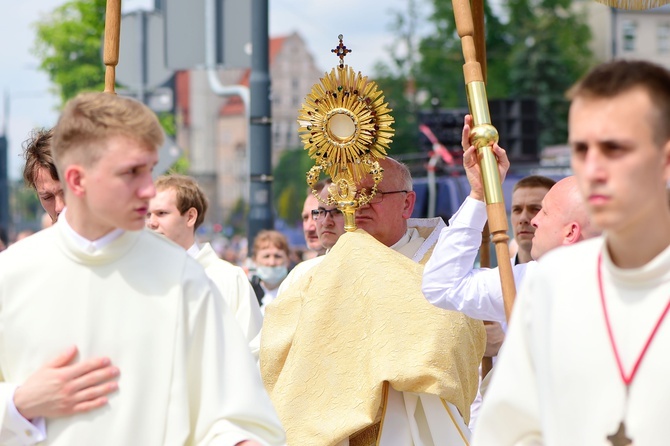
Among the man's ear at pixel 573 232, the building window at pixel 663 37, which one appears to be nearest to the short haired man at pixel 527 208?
the man's ear at pixel 573 232

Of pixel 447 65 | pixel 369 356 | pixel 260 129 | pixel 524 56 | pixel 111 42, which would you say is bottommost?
pixel 369 356

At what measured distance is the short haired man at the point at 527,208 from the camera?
5.82 metres

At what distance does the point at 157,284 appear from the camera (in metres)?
3.25

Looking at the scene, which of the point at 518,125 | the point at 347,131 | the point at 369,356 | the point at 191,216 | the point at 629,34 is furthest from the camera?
the point at 629,34

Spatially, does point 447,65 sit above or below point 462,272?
above

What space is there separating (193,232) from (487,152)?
94.9 inches

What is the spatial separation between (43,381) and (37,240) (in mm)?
379

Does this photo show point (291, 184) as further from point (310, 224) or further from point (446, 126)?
point (310, 224)

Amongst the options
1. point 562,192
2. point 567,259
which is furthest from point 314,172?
point 567,259

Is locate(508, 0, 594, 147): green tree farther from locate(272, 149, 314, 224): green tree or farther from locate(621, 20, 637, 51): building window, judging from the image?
locate(621, 20, 637, 51): building window

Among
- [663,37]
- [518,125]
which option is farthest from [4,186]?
[663,37]

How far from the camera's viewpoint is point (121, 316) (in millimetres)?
3213

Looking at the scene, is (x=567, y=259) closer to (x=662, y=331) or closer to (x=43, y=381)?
(x=662, y=331)

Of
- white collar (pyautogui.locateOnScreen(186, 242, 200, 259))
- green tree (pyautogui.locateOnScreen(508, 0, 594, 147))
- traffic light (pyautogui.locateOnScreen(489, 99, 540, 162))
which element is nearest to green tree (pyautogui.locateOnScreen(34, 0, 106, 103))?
traffic light (pyautogui.locateOnScreen(489, 99, 540, 162))
